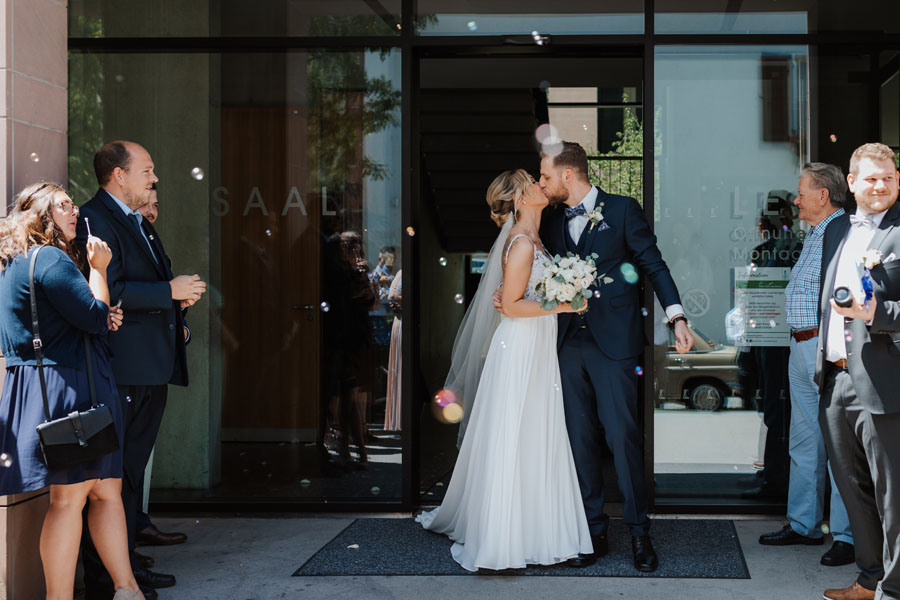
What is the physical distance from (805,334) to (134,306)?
330cm

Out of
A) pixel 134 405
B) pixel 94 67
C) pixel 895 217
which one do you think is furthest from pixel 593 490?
pixel 94 67

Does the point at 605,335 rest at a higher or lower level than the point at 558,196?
lower

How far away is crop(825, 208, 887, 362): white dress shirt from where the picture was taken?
3678 mm

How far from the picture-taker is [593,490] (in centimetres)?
452

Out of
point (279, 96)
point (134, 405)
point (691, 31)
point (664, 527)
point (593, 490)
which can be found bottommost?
point (664, 527)

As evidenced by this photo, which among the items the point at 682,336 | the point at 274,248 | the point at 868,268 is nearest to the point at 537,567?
the point at 682,336

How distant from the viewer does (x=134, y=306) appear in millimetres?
3936

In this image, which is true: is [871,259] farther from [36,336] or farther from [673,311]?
[36,336]

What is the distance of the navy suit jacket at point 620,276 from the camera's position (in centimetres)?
444

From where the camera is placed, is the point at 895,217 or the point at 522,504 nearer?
the point at 895,217

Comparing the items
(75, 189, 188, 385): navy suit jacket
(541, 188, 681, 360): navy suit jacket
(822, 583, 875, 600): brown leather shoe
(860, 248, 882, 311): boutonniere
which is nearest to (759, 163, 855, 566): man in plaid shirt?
(822, 583, 875, 600): brown leather shoe

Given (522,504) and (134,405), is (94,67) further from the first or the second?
(522,504)

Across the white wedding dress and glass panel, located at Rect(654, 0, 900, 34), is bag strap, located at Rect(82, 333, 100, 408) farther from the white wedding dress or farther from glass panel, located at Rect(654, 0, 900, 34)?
glass panel, located at Rect(654, 0, 900, 34)

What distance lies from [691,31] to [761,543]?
9.91 feet
